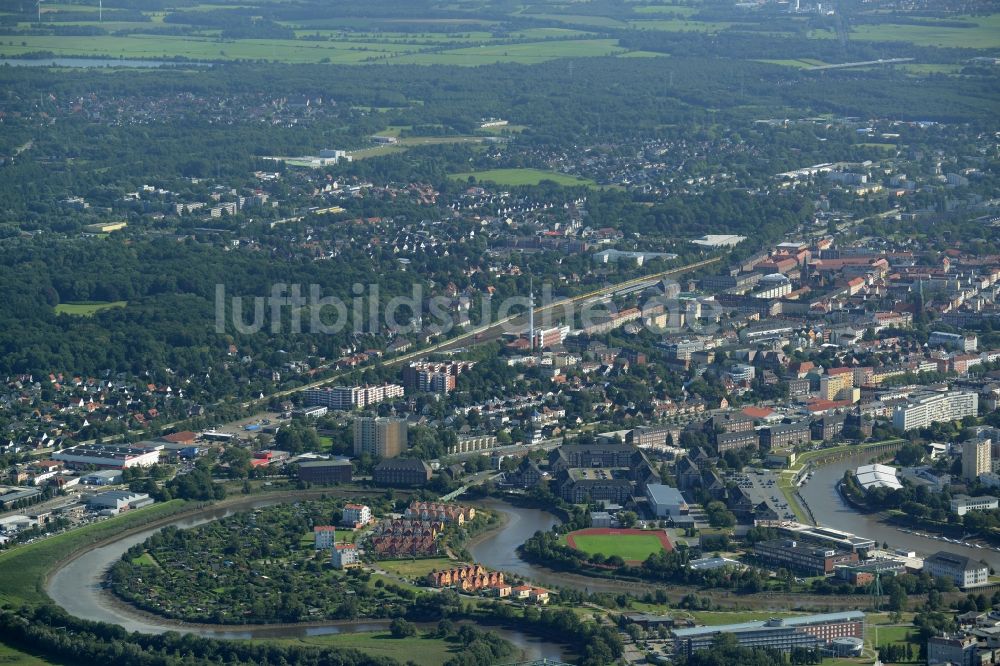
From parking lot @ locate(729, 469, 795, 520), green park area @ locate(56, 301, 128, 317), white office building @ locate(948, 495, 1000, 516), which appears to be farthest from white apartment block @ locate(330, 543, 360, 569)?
green park area @ locate(56, 301, 128, 317)

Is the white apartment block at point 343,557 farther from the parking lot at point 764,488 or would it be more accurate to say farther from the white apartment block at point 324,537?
the parking lot at point 764,488

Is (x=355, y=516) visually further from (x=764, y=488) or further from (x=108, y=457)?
(x=764, y=488)

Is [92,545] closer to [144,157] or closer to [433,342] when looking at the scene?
[433,342]

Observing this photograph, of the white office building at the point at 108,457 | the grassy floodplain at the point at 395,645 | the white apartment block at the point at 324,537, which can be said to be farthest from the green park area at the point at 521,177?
the grassy floodplain at the point at 395,645

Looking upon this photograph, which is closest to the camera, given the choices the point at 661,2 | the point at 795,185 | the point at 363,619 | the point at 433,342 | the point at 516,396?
the point at 363,619

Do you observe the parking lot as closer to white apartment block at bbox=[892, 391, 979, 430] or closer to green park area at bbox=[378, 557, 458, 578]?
white apartment block at bbox=[892, 391, 979, 430]

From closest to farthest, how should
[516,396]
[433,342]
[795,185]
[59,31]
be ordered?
[516,396] < [433,342] < [795,185] < [59,31]

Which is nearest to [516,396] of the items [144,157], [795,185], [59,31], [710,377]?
[710,377]
